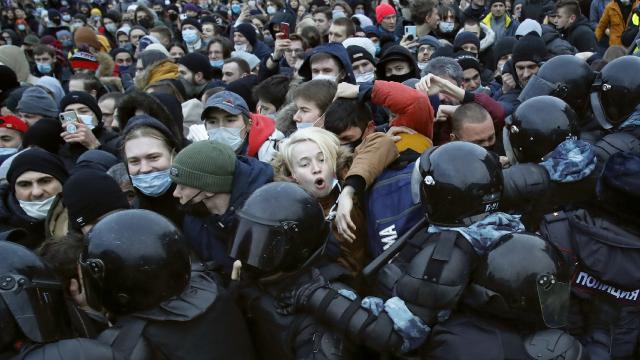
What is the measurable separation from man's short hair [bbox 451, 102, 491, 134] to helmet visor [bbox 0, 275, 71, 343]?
2360 mm

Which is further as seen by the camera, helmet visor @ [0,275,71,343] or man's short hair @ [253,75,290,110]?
man's short hair @ [253,75,290,110]

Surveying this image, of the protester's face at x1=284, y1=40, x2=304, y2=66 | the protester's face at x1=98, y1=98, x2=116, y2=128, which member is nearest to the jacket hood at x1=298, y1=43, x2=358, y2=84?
the protester's face at x1=284, y1=40, x2=304, y2=66

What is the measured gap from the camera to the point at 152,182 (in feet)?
11.5

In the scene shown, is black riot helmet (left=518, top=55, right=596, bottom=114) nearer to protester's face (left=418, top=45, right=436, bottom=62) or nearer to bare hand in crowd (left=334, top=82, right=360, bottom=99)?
bare hand in crowd (left=334, top=82, right=360, bottom=99)

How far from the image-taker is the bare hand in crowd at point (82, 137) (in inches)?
194

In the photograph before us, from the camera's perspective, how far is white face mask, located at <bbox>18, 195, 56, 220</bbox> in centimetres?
398

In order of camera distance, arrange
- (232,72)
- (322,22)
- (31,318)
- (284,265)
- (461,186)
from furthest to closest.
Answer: (322,22) → (232,72) → (284,265) → (461,186) → (31,318)

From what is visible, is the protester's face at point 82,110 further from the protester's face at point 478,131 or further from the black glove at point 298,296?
the black glove at point 298,296

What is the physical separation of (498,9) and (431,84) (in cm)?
625

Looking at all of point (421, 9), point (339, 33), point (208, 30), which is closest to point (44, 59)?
point (208, 30)

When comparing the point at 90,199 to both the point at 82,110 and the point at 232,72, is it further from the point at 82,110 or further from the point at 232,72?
the point at 232,72

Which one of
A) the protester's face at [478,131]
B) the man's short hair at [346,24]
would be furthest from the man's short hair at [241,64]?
the protester's face at [478,131]

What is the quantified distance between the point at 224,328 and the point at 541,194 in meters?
1.50

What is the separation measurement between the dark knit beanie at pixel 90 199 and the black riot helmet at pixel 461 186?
75.3 inches
